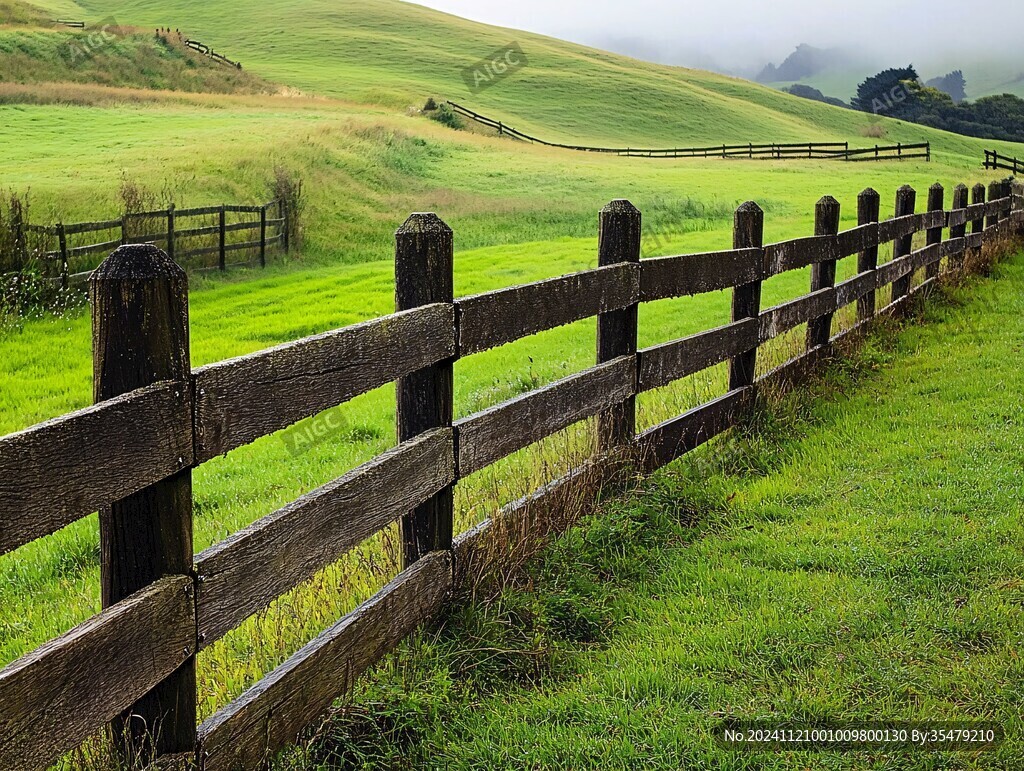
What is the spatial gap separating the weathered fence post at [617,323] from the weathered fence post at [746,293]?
5.71ft

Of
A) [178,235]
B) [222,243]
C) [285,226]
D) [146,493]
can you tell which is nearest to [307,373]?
[146,493]

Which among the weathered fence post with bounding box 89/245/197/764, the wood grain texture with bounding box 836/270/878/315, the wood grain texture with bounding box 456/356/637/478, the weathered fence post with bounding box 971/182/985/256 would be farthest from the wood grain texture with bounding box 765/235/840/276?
the weathered fence post with bounding box 971/182/985/256

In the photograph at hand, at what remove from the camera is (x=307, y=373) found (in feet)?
10.7

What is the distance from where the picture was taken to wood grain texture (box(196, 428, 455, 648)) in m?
2.86

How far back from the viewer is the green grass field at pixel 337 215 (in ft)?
20.3

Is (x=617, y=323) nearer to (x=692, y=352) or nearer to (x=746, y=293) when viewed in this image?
(x=692, y=352)

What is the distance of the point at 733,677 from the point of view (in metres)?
3.94

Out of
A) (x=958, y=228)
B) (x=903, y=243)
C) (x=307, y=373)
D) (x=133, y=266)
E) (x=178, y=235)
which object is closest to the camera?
(x=133, y=266)

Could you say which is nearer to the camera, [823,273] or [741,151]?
[823,273]

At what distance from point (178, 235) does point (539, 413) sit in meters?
18.7

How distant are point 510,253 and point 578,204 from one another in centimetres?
999

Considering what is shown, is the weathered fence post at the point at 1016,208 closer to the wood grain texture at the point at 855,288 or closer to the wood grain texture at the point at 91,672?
the wood grain texture at the point at 855,288

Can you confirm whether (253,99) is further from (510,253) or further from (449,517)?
(449,517)

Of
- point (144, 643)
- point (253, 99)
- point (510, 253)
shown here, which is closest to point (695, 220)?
point (510, 253)
